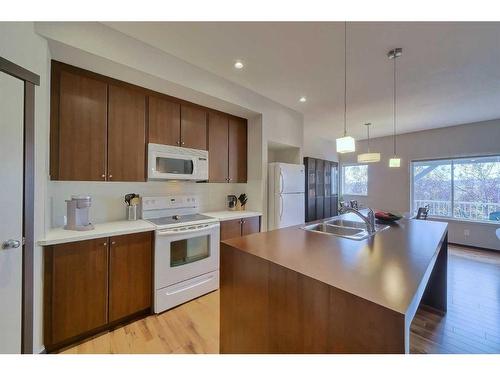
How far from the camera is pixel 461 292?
2561mm

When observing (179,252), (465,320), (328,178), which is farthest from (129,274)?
(328,178)

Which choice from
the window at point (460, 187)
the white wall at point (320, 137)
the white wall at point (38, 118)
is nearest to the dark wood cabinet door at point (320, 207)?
the white wall at point (320, 137)

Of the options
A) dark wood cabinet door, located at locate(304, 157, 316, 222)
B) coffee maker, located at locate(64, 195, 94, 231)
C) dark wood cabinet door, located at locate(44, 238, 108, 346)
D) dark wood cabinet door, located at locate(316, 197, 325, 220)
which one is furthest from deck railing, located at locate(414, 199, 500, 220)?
coffee maker, located at locate(64, 195, 94, 231)

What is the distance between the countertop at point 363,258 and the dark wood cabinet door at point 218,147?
1.47 meters

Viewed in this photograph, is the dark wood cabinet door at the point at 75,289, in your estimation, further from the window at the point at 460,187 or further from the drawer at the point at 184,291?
the window at the point at 460,187

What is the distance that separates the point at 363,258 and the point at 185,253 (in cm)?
182

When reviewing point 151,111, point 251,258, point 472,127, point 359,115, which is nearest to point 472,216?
point 472,127

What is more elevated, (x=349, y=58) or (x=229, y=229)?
(x=349, y=58)

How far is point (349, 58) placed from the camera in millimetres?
2156

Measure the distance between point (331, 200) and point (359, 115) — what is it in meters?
2.38

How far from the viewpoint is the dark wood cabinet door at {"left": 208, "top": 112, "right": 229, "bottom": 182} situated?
9.47ft

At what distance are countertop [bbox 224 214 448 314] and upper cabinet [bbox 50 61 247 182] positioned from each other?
1.52 metres

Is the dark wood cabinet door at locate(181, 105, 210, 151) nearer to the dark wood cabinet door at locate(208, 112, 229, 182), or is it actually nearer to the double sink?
the dark wood cabinet door at locate(208, 112, 229, 182)

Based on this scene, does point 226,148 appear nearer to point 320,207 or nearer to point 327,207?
point 320,207
